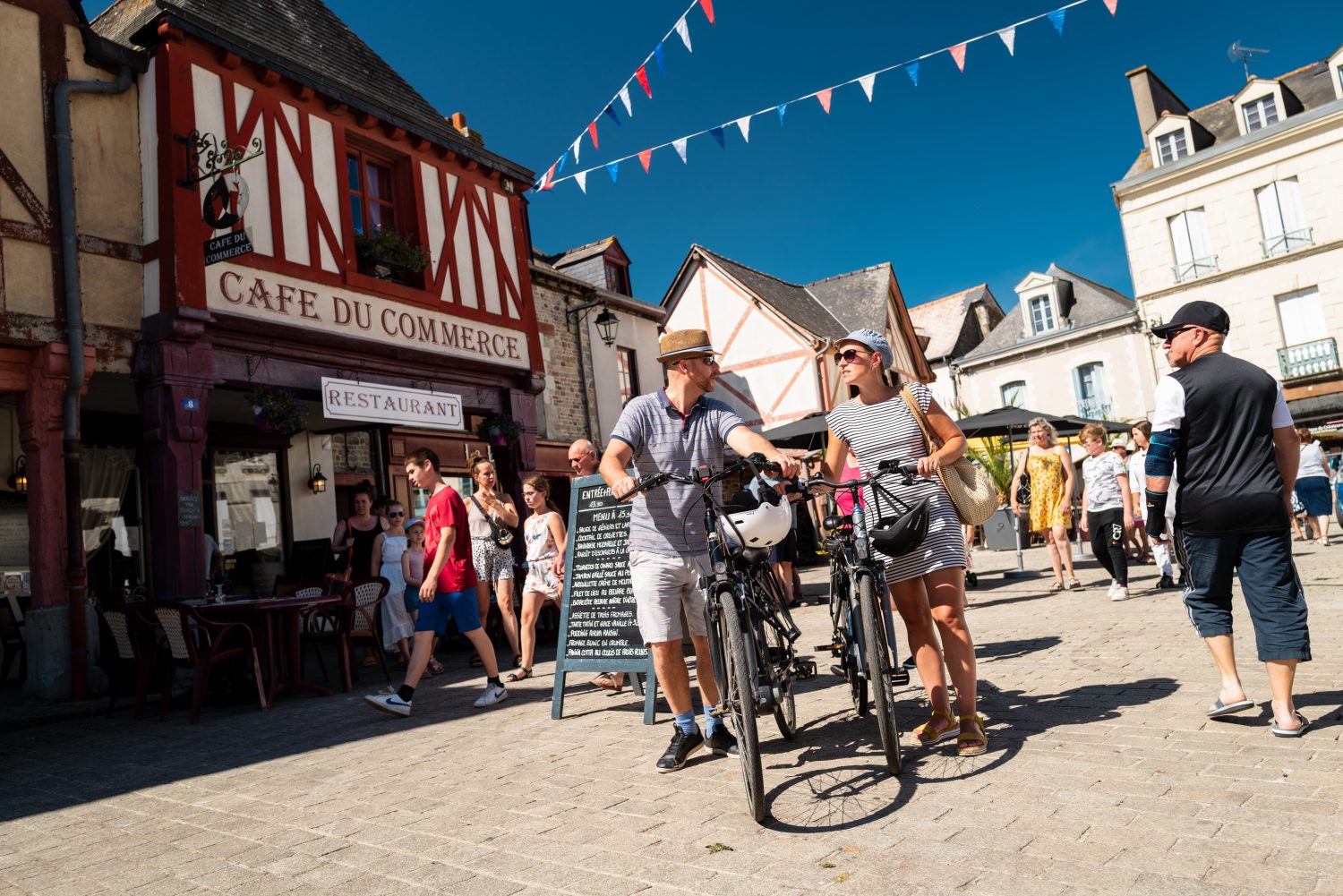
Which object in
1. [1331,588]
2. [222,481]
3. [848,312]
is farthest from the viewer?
[848,312]

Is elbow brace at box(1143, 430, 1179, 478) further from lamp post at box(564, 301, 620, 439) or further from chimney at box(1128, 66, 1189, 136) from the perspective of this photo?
chimney at box(1128, 66, 1189, 136)

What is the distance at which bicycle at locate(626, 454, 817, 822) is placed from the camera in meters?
3.13

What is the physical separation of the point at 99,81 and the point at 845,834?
9.25 m

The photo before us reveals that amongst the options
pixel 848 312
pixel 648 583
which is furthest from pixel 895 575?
pixel 848 312

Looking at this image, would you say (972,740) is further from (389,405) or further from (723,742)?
(389,405)

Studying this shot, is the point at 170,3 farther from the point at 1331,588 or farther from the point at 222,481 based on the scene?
the point at 1331,588

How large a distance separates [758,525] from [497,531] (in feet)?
13.7

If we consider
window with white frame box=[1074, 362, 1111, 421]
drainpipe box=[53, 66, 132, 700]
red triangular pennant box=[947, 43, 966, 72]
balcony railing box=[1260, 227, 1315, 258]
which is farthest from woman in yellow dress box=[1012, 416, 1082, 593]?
window with white frame box=[1074, 362, 1111, 421]

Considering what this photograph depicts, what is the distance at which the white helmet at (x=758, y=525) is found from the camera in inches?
136

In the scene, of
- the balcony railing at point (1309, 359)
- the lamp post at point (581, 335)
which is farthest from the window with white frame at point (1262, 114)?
the lamp post at point (581, 335)

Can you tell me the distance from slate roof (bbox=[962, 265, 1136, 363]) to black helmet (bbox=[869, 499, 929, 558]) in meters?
29.0

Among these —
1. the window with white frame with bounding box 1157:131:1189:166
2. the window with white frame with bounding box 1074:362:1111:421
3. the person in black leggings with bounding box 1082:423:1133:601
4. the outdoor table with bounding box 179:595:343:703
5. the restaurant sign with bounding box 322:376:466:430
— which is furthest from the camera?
the window with white frame with bounding box 1074:362:1111:421

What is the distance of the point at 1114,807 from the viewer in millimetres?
2824

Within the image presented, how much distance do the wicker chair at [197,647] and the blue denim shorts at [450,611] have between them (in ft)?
5.36
